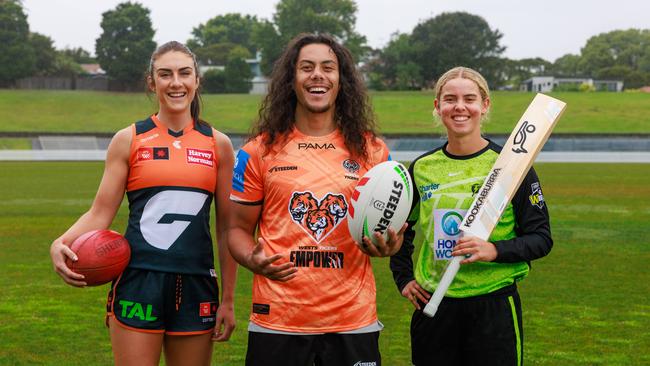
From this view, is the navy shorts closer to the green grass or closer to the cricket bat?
the cricket bat

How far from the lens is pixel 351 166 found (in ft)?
11.5

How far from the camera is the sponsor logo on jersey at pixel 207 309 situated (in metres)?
3.74

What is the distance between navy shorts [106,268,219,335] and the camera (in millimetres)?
3633

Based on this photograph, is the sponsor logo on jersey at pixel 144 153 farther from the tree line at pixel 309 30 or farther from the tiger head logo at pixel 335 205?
the tree line at pixel 309 30

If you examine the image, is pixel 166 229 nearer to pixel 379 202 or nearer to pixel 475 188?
pixel 379 202

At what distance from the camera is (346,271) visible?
3.45 meters

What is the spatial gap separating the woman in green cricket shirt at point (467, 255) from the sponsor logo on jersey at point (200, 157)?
0.99 metres

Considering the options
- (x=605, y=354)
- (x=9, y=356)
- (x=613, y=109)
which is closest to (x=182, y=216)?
(x=9, y=356)

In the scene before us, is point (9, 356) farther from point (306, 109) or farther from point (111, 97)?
point (111, 97)

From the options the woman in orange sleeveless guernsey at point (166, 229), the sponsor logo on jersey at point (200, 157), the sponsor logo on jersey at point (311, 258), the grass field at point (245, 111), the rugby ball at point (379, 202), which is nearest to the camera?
the rugby ball at point (379, 202)

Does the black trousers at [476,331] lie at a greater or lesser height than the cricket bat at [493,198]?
lesser

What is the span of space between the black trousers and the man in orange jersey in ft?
1.42

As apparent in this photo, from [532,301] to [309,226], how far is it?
19.2 feet

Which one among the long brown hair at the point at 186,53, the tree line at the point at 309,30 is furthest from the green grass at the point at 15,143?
the long brown hair at the point at 186,53
